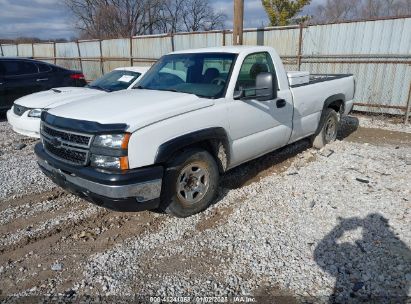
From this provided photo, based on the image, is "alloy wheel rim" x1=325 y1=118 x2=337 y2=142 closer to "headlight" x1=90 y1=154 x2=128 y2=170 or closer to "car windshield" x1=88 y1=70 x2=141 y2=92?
"car windshield" x1=88 y1=70 x2=141 y2=92

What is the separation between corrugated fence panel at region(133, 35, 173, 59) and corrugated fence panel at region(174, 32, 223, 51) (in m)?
0.50

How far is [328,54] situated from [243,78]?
642cm

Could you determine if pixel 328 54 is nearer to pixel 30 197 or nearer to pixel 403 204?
pixel 403 204

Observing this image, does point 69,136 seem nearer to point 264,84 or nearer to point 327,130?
point 264,84

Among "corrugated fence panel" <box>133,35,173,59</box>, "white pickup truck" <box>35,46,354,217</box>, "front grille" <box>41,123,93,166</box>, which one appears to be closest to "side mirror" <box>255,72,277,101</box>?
"white pickup truck" <box>35,46,354,217</box>

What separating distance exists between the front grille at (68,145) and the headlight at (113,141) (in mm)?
93

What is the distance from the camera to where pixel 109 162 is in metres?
3.07

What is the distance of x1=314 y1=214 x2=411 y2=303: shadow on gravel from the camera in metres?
2.67

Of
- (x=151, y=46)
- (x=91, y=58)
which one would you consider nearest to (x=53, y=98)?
(x=151, y=46)

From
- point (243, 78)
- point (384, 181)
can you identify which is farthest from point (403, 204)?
point (243, 78)

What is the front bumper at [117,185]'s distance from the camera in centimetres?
302

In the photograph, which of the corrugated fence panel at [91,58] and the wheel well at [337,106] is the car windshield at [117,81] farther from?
the corrugated fence panel at [91,58]

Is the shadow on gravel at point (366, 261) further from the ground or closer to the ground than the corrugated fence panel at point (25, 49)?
closer to the ground

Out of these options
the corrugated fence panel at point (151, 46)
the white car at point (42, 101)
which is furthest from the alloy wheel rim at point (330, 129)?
the corrugated fence panel at point (151, 46)
